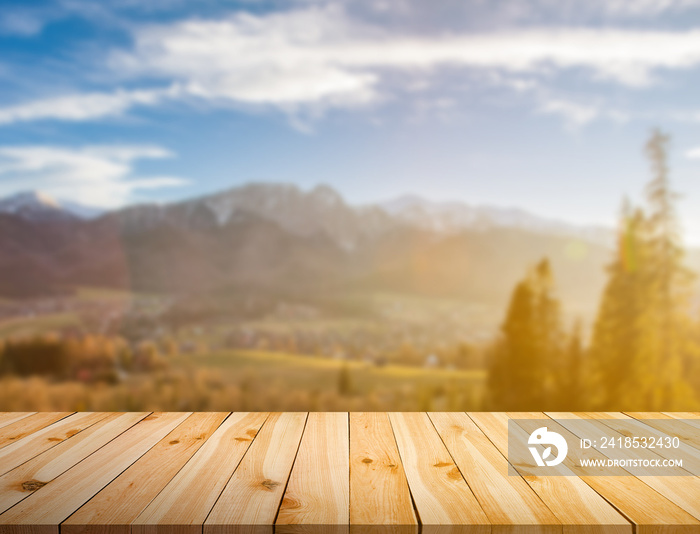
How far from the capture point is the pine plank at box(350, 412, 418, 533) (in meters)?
1.46

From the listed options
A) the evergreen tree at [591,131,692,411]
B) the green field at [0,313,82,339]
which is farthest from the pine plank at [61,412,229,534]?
the evergreen tree at [591,131,692,411]

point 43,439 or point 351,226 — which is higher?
point 351,226

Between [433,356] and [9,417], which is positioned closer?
[9,417]

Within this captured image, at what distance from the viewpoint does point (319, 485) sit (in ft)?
5.66

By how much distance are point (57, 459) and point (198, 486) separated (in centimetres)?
67

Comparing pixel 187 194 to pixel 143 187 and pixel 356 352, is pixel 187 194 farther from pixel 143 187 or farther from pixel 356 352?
pixel 356 352

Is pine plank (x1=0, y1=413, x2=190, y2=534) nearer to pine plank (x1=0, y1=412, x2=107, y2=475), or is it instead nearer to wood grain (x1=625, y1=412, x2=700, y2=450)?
pine plank (x1=0, y1=412, x2=107, y2=475)

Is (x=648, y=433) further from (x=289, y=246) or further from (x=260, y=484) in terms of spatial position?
(x=289, y=246)

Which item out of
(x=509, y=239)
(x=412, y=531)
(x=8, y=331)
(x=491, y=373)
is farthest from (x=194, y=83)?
(x=412, y=531)

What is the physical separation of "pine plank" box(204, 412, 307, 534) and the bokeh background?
9.45ft

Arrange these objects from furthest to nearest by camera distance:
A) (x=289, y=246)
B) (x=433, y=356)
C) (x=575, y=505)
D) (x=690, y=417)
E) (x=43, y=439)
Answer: (x=289, y=246) < (x=433, y=356) < (x=690, y=417) < (x=43, y=439) < (x=575, y=505)

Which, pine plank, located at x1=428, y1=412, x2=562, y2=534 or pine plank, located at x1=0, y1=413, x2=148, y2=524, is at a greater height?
pine plank, located at x1=428, y1=412, x2=562, y2=534

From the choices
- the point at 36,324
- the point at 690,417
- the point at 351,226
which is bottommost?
the point at 690,417

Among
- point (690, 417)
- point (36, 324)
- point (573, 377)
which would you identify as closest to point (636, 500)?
point (690, 417)
